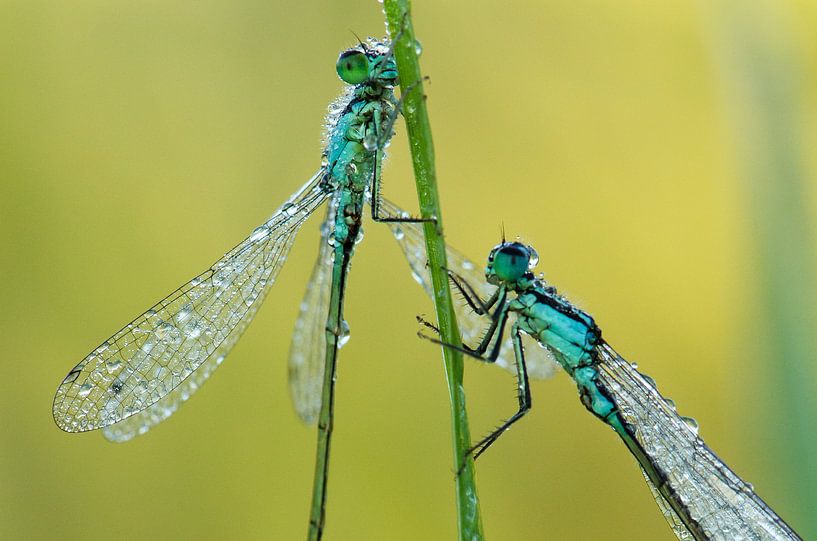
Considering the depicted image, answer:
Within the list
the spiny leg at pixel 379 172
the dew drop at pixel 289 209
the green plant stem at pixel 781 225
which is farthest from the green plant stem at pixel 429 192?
the green plant stem at pixel 781 225

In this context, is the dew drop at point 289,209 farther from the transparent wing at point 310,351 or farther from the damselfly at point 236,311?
the transparent wing at point 310,351

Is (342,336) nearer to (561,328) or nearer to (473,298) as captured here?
(473,298)

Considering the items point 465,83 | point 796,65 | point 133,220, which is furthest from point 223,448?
point 796,65

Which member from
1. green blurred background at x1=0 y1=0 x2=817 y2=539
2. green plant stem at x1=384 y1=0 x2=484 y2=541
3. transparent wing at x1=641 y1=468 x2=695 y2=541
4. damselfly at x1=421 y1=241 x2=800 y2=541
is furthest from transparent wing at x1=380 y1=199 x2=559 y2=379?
green plant stem at x1=384 y1=0 x2=484 y2=541

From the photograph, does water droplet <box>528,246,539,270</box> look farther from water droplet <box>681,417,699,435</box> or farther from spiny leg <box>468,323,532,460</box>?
water droplet <box>681,417,699,435</box>

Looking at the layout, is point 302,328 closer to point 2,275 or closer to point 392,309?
point 392,309
